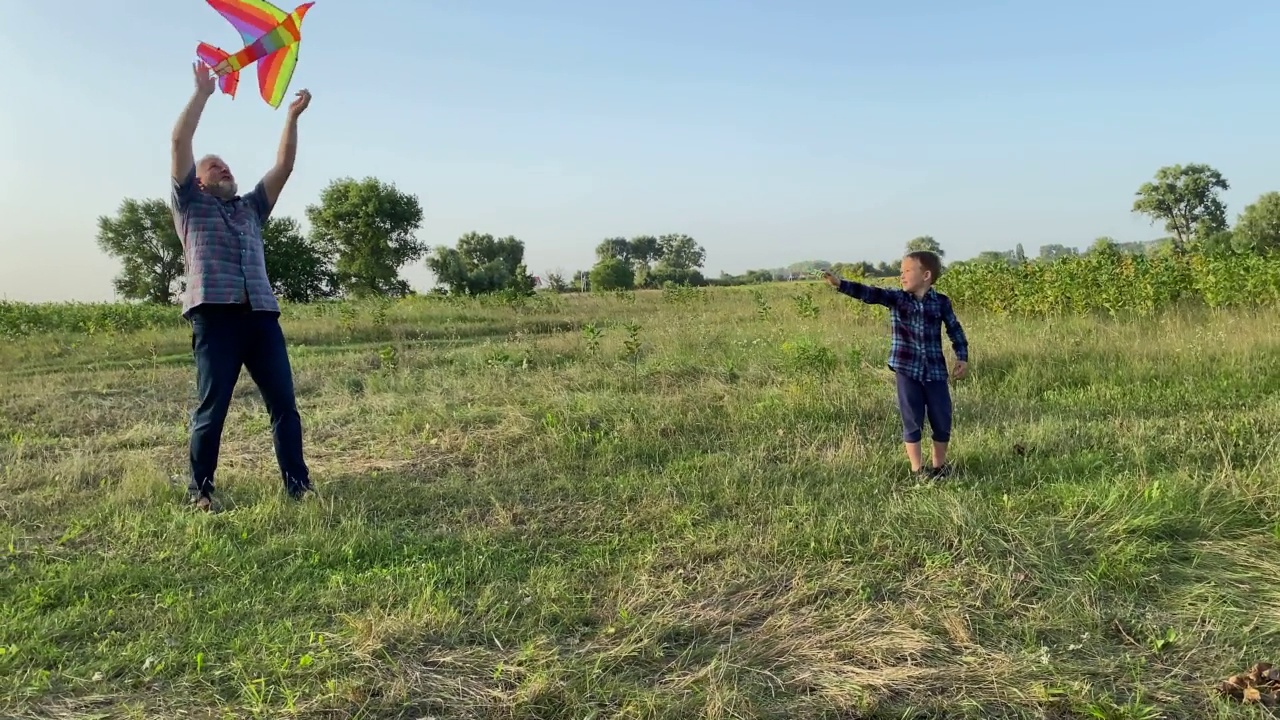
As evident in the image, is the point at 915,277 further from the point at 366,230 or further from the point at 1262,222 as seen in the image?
the point at 1262,222

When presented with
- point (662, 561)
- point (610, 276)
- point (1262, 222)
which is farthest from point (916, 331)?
point (1262, 222)

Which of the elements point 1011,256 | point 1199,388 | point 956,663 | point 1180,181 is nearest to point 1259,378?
point 1199,388

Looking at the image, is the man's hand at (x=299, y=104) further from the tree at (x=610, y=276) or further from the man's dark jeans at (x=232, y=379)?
the tree at (x=610, y=276)

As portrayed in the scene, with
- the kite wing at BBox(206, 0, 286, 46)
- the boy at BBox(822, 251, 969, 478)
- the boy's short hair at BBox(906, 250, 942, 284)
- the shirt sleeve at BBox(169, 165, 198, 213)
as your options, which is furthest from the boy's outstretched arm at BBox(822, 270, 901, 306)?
the shirt sleeve at BBox(169, 165, 198, 213)

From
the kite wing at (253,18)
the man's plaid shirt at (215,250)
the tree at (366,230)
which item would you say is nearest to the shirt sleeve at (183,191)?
the man's plaid shirt at (215,250)

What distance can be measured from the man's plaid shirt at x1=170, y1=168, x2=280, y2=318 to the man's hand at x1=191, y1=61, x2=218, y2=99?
1.39 ft

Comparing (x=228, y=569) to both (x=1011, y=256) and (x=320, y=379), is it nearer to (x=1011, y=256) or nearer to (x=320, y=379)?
(x=320, y=379)

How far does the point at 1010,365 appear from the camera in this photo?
7125mm

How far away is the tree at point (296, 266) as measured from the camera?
4438 centimetres

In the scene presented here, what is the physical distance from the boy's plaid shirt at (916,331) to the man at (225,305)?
3.26m

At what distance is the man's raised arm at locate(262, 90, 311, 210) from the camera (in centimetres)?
399

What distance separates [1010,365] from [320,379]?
7.59 meters

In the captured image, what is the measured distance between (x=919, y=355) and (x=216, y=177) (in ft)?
13.4

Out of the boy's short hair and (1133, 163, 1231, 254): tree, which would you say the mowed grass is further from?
(1133, 163, 1231, 254): tree
